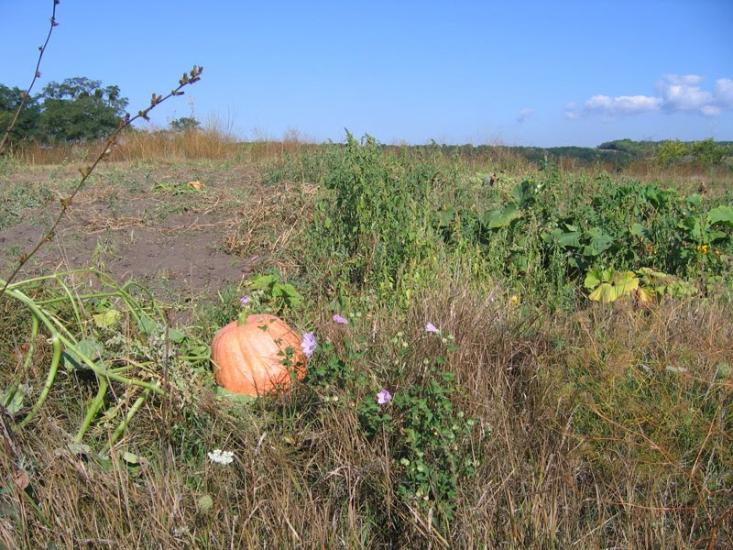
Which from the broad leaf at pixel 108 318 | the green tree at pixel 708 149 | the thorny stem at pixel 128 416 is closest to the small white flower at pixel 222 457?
the thorny stem at pixel 128 416

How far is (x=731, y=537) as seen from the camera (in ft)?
6.59

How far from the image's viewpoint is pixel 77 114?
21.2m

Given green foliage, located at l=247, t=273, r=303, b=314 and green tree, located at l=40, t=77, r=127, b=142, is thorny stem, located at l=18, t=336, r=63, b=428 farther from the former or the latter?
green tree, located at l=40, t=77, r=127, b=142

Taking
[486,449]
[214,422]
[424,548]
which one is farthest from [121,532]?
[486,449]

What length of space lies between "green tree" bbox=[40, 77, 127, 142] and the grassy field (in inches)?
727

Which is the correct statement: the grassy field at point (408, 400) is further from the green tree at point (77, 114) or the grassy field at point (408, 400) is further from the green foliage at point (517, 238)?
the green tree at point (77, 114)

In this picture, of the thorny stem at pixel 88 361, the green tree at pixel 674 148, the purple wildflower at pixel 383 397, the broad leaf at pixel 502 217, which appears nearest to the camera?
the purple wildflower at pixel 383 397

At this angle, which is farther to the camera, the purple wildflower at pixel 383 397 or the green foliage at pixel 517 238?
the green foliage at pixel 517 238

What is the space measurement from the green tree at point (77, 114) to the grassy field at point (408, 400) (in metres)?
18.5

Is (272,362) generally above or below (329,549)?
above

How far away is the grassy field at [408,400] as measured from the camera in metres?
2.08

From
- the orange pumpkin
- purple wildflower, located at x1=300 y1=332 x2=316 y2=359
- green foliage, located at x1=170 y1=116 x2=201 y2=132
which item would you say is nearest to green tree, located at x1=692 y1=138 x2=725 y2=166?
green foliage, located at x1=170 y1=116 x2=201 y2=132

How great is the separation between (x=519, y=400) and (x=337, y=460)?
2.61ft

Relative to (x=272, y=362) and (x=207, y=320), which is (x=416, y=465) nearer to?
(x=272, y=362)
